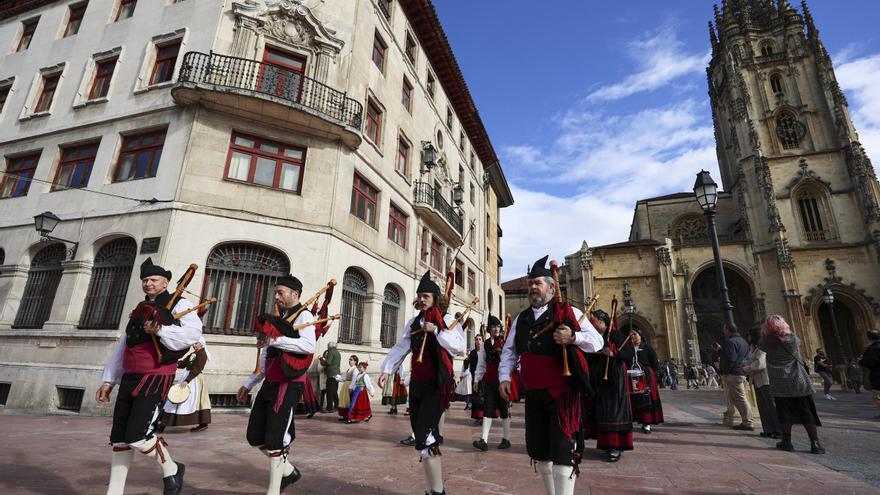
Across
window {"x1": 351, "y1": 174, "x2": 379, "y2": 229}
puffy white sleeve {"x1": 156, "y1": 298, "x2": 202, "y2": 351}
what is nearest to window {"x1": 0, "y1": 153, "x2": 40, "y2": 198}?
window {"x1": 351, "y1": 174, "x2": 379, "y2": 229}

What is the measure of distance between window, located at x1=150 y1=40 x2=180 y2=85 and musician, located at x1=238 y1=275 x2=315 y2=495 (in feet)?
41.6

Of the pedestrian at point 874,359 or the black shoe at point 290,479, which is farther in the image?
the pedestrian at point 874,359

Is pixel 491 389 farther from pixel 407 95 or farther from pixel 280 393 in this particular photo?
pixel 407 95

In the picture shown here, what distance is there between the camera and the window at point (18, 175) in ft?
42.2

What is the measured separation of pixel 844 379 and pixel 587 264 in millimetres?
19744

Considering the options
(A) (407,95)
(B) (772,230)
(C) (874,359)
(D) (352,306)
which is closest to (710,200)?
(C) (874,359)

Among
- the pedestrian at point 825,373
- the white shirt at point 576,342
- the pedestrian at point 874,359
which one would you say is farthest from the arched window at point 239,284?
the pedestrian at point 825,373

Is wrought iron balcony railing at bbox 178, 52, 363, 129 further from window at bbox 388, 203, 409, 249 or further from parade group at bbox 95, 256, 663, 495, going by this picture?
parade group at bbox 95, 256, 663, 495

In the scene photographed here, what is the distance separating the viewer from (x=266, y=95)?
432 inches

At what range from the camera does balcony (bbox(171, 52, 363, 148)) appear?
10836 mm

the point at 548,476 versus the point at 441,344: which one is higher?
the point at 441,344

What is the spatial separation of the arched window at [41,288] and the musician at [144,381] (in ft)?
36.6

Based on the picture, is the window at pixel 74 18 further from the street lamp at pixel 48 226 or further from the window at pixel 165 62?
the street lamp at pixel 48 226

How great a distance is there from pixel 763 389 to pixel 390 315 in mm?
11413
